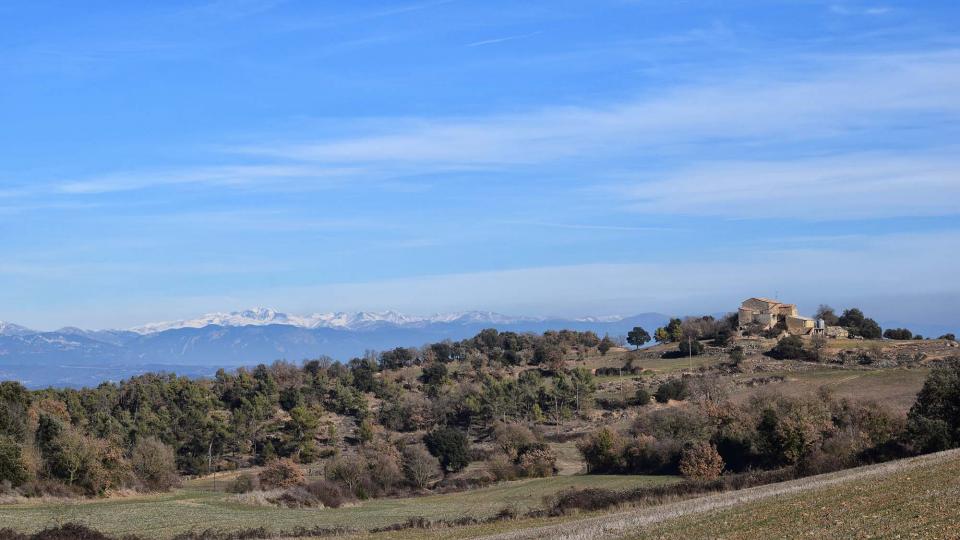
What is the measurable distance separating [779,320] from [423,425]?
2476 inches

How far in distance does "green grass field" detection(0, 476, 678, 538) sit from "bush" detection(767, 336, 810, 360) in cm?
6354

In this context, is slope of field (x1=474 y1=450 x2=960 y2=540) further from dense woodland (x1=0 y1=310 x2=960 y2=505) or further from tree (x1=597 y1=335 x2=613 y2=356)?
tree (x1=597 y1=335 x2=613 y2=356)

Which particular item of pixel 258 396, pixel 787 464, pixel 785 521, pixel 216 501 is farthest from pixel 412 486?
pixel 785 521

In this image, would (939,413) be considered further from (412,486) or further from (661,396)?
(661,396)

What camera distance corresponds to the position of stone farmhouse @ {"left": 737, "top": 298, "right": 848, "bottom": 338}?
456 ft

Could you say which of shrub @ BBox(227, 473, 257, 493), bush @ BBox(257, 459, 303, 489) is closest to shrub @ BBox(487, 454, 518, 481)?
bush @ BBox(257, 459, 303, 489)

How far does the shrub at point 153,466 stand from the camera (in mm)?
74750

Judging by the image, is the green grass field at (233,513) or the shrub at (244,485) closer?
the green grass field at (233,513)

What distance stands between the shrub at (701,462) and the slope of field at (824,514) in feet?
100

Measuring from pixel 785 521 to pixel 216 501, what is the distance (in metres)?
41.0

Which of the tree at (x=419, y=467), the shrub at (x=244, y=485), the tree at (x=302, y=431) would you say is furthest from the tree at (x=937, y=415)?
the tree at (x=302, y=431)

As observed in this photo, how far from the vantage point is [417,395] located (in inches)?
4724

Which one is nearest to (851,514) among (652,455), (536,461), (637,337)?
(652,455)

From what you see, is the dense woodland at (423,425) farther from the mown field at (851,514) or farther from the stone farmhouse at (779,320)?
the mown field at (851,514)
